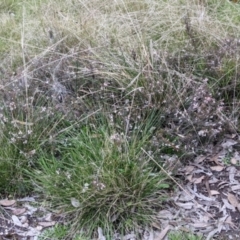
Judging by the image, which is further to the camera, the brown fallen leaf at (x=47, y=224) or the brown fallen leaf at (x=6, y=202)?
the brown fallen leaf at (x=6, y=202)

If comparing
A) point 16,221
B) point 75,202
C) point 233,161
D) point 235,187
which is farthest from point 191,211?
point 16,221

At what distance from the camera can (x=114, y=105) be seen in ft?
11.1

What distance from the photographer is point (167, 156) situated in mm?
3170

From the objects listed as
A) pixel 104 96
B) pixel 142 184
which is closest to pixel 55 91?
pixel 104 96

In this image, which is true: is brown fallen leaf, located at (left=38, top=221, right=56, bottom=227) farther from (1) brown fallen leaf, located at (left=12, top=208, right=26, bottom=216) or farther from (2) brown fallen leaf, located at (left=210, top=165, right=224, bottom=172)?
(2) brown fallen leaf, located at (left=210, top=165, right=224, bottom=172)

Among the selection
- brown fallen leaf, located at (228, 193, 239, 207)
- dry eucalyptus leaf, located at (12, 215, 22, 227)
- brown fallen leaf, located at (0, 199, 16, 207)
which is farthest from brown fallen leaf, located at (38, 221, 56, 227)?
brown fallen leaf, located at (228, 193, 239, 207)

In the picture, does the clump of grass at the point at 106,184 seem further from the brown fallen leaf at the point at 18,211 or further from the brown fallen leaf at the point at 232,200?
the brown fallen leaf at the point at 232,200

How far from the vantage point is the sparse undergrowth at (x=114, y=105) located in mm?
2861

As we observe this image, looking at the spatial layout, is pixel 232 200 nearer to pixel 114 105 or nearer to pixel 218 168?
pixel 218 168

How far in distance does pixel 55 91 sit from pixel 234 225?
60.6 inches

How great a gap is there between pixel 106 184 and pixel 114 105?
28.6 inches

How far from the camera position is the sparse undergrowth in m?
2.86

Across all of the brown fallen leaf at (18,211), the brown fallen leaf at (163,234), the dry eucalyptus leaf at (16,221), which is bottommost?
the dry eucalyptus leaf at (16,221)

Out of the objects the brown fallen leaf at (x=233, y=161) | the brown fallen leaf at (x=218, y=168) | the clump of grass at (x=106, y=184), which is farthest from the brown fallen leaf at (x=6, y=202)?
the brown fallen leaf at (x=233, y=161)
